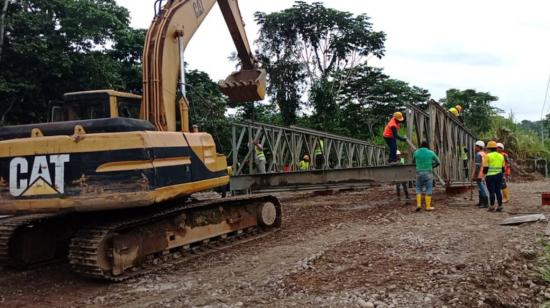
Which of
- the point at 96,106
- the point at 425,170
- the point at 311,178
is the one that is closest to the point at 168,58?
the point at 96,106

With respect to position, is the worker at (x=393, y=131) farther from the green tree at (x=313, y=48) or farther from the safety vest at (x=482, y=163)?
the green tree at (x=313, y=48)

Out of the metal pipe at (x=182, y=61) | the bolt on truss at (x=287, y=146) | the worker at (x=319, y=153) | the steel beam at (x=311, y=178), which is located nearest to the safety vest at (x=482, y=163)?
the steel beam at (x=311, y=178)

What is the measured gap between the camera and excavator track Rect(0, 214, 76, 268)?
23.8 ft

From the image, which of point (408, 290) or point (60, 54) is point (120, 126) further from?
point (60, 54)

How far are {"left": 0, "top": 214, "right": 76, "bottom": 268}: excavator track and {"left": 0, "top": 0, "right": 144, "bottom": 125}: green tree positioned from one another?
12.2 meters

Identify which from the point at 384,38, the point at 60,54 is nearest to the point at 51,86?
the point at 60,54

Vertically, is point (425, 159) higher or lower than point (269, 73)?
lower

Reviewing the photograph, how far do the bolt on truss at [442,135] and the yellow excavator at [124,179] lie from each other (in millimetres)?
4941

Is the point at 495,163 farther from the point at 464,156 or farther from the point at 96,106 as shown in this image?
the point at 96,106

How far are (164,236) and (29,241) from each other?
2035 millimetres

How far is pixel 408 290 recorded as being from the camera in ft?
17.0

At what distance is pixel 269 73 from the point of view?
122ft

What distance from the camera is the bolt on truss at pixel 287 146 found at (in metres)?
13.8

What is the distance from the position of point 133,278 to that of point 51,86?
16175mm
